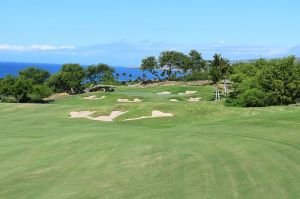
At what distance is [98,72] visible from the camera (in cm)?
17825

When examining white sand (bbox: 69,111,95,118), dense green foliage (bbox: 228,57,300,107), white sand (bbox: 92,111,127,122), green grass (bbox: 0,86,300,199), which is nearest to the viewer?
green grass (bbox: 0,86,300,199)

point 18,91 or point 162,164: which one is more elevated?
point 162,164

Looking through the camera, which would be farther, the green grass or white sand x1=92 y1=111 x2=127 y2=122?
white sand x1=92 y1=111 x2=127 y2=122

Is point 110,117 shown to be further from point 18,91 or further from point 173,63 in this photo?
point 173,63

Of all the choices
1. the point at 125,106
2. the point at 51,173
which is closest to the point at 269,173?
the point at 51,173

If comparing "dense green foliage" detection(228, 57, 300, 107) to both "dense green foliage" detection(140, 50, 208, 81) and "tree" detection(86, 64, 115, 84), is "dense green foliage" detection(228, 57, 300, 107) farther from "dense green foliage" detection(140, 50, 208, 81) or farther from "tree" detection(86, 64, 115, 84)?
"tree" detection(86, 64, 115, 84)

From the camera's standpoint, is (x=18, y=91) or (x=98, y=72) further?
(x=98, y=72)

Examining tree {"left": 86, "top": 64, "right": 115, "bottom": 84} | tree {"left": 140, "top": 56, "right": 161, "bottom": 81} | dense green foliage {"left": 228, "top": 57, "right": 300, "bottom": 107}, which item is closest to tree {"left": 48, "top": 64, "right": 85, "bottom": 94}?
tree {"left": 140, "top": 56, "right": 161, "bottom": 81}

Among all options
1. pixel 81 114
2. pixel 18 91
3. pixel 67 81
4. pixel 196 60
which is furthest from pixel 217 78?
pixel 196 60

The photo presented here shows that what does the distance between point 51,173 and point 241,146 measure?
25.2ft

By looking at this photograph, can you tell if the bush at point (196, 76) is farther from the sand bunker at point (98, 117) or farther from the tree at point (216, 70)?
the sand bunker at point (98, 117)

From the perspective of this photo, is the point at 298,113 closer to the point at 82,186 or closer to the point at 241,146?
the point at 241,146

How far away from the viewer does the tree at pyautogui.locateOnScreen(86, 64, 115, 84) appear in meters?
175

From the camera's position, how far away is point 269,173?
1398 cm
